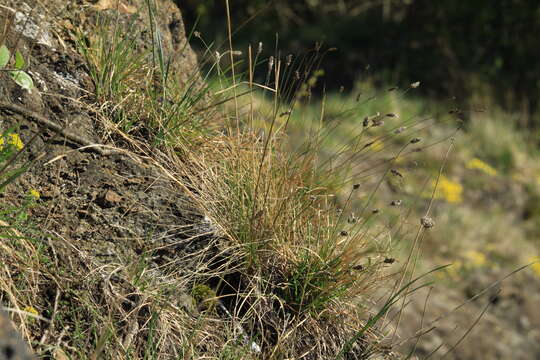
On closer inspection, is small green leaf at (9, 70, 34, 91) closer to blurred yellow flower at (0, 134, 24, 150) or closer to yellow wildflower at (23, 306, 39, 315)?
blurred yellow flower at (0, 134, 24, 150)

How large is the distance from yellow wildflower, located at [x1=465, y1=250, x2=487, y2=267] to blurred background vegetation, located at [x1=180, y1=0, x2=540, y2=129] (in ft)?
7.52

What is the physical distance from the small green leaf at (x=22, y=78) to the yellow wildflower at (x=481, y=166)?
18.9ft

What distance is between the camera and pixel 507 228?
683 centimetres

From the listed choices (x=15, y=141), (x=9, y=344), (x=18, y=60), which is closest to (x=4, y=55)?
(x=18, y=60)

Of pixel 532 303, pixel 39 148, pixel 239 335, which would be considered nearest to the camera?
pixel 239 335

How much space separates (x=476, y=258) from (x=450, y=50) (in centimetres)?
308

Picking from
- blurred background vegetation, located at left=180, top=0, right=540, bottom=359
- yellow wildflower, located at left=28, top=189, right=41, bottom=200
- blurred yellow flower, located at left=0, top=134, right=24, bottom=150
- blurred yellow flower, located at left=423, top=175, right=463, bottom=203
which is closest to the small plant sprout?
blurred yellow flower, located at left=0, top=134, right=24, bottom=150

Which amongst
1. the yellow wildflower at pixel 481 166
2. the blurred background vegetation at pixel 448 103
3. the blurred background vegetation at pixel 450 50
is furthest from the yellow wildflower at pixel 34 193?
the blurred background vegetation at pixel 450 50

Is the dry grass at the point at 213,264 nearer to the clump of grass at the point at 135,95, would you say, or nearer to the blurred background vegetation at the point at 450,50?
the clump of grass at the point at 135,95

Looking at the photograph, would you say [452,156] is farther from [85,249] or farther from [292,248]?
[85,249]

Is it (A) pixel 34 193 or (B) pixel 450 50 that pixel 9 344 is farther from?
(B) pixel 450 50

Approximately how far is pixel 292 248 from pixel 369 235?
327mm

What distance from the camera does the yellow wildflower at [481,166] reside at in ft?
24.7

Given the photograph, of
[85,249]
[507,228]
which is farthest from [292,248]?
[507,228]
